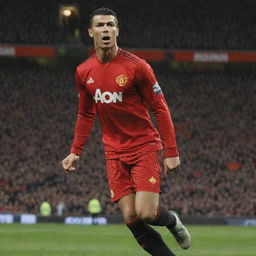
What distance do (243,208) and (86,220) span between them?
5.55 metres

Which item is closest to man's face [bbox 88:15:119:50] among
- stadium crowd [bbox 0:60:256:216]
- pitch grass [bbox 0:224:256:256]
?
pitch grass [bbox 0:224:256:256]

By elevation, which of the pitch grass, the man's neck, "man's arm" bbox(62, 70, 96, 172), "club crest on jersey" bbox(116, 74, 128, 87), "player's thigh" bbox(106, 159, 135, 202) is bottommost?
the pitch grass

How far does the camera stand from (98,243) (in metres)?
15.0

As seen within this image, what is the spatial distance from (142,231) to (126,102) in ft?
3.97

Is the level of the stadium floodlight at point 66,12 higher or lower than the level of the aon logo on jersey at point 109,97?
higher

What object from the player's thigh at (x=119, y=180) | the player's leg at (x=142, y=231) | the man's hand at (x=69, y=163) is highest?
the man's hand at (x=69, y=163)

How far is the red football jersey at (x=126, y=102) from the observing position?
7.07 metres

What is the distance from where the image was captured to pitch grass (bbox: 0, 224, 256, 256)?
38.7ft

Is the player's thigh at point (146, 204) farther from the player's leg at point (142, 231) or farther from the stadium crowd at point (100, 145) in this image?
the stadium crowd at point (100, 145)

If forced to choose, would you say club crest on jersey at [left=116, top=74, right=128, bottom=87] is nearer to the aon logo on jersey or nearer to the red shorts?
the aon logo on jersey

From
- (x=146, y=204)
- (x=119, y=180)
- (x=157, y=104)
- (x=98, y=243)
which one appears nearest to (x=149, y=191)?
(x=146, y=204)

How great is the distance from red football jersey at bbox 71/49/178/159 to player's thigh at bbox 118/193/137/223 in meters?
0.41

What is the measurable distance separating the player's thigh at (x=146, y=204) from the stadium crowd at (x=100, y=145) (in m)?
18.1

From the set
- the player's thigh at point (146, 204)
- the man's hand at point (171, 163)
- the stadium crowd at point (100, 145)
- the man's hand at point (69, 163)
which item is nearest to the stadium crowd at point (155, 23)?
the stadium crowd at point (100, 145)
